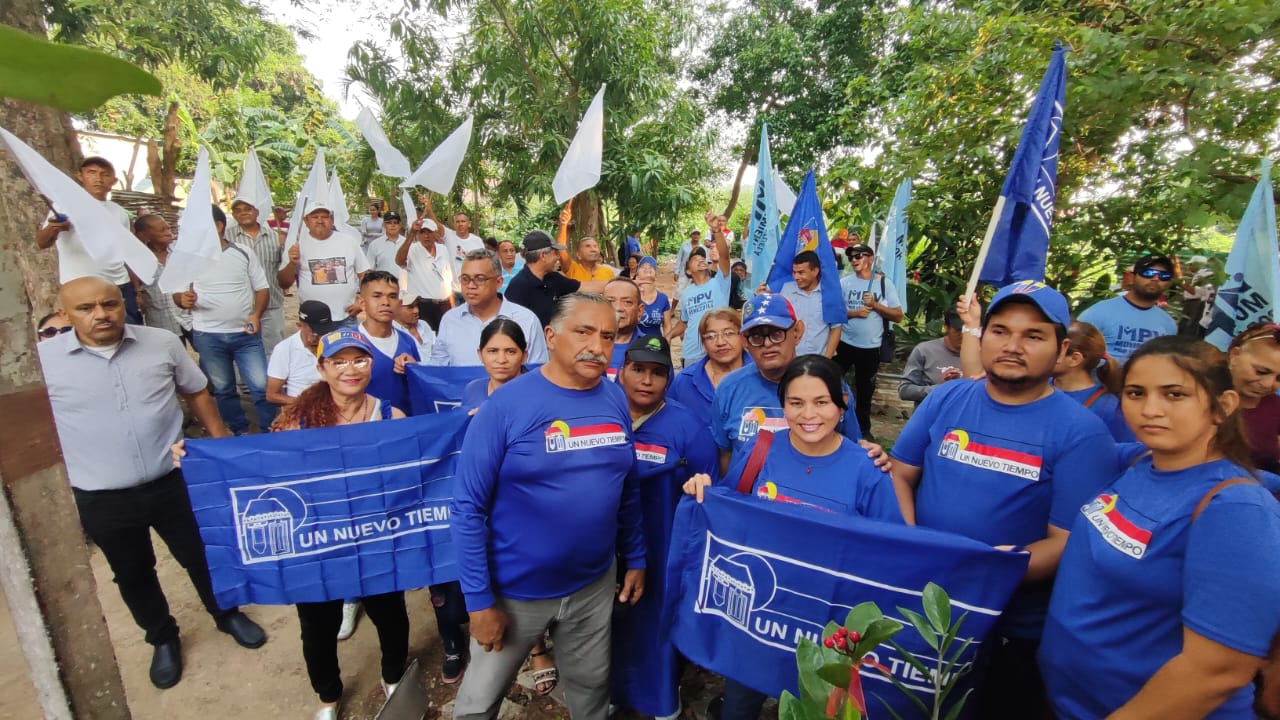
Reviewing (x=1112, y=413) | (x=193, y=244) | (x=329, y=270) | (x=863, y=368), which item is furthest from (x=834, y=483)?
(x=329, y=270)

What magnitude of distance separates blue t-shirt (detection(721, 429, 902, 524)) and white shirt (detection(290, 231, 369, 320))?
5.08 meters

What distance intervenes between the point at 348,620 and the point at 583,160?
4522 mm

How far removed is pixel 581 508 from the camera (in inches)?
91.4

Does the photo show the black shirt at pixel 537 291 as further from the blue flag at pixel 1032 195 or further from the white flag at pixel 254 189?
the blue flag at pixel 1032 195

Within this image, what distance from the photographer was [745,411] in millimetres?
3006

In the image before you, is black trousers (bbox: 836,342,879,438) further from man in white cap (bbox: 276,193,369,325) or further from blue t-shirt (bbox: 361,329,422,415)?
man in white cap (bbox: 276,193,369,325)

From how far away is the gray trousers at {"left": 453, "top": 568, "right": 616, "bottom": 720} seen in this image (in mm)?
2414

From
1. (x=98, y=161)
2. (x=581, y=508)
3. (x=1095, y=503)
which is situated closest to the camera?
(x=1095, y=503)

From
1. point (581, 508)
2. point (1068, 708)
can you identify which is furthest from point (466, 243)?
point (1068, 708)

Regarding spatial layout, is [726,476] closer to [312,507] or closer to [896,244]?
[312,507]

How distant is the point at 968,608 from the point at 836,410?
2.65 feet

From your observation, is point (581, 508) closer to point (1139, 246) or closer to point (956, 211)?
point (1139, 246)

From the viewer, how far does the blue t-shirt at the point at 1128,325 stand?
4402 mm

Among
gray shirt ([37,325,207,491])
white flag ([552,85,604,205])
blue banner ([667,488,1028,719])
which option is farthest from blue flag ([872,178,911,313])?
gray shirt ([37,325,207,491])
